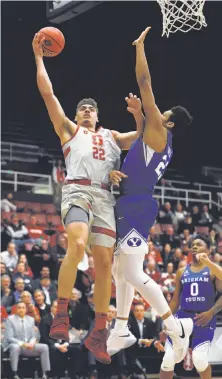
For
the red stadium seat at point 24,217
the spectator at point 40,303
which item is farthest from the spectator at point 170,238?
the spectator at point 40,303

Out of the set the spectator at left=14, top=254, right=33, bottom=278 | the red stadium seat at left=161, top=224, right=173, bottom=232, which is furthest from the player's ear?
the red stadium seat at left=161, top=224, right=173, bottom=232

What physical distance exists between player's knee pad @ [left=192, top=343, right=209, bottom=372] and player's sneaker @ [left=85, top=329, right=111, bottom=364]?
3057 mm

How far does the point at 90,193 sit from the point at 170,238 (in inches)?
468

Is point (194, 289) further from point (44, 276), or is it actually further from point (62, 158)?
point (62, 158)

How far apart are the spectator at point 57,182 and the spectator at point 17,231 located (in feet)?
8.55

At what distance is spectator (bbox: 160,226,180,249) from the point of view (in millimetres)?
18533

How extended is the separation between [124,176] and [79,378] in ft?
22.8

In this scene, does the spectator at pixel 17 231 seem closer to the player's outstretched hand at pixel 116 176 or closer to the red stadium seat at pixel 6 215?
the red stadium seat at pixel 6 215

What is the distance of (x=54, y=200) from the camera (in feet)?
62.8

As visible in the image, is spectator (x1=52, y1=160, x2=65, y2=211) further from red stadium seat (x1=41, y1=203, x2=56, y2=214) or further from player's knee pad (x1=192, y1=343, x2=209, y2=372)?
player's knee pad (x1=192, y1=343, x2=209, y2=372)

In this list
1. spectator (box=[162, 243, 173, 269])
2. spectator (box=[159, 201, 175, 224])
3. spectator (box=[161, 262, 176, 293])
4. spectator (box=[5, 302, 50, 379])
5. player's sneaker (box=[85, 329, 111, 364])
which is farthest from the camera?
spectator (box=[159, 201, 175, 224])

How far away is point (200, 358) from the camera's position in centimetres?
968

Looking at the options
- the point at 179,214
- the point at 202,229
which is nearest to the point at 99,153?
the point at 179,214

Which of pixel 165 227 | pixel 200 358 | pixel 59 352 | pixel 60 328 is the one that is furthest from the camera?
pixel 165 227
